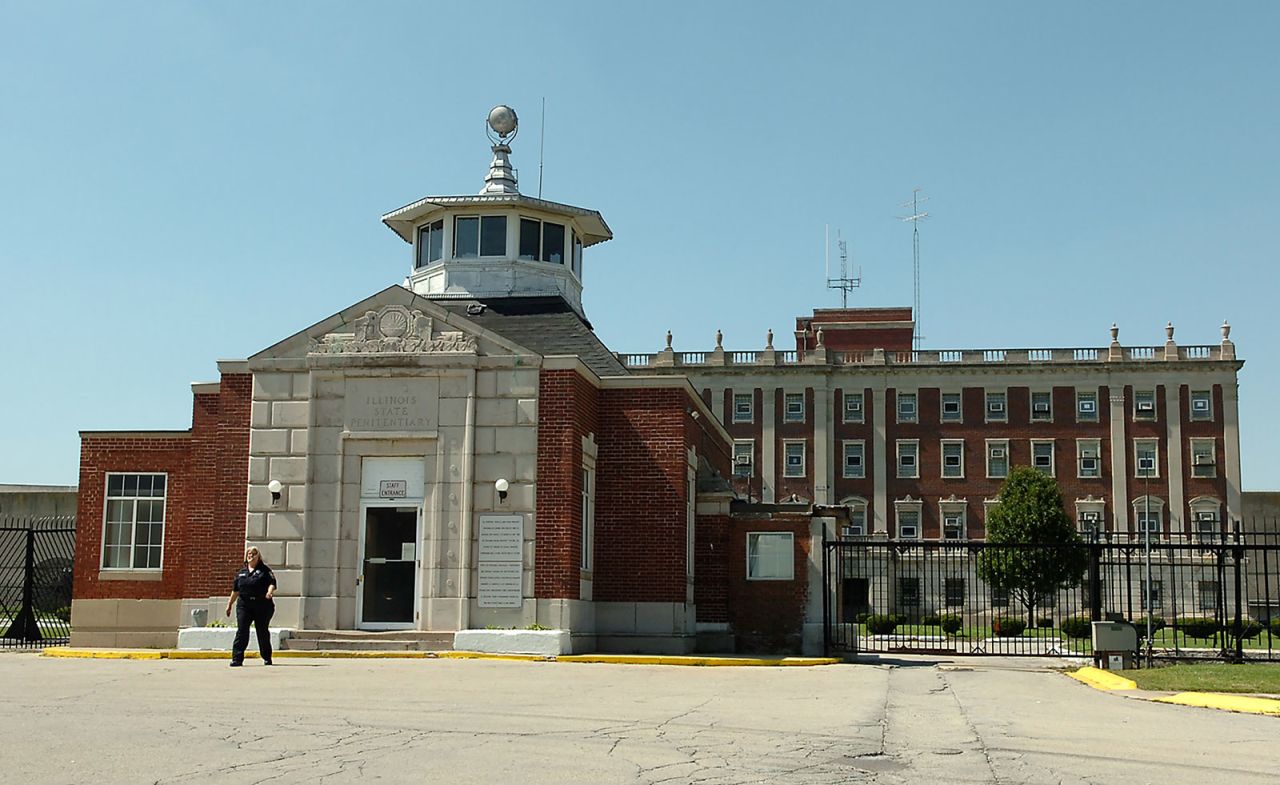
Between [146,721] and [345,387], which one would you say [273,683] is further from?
[345,387]

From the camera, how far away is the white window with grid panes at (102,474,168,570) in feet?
92.8

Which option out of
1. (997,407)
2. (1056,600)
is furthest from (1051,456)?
(1056,600)

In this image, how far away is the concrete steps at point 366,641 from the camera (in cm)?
2445

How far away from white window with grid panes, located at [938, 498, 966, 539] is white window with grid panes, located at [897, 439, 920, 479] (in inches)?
95.2

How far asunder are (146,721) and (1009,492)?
65.0 m

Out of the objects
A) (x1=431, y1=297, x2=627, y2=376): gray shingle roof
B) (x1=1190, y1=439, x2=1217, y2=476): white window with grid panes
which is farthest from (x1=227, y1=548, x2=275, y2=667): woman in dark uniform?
(x1=1190, y1=439, x2=1217, y2=476): white window with grid panes

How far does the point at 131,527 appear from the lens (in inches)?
1120

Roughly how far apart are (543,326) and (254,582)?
11712 mm

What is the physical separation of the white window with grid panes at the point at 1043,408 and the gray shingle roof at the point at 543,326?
5306cm

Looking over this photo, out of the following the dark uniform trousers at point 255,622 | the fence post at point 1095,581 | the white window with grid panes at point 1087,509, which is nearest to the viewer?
the dark uniform trousers at point 255,622

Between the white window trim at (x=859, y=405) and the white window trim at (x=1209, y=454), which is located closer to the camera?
the white window trim at (x=1209, y=454)

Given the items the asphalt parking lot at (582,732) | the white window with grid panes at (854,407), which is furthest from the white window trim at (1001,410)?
the asphalt parking lot at (582,732)

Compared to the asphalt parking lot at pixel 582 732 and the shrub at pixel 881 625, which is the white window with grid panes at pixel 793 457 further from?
the asphalt parking lot at pixel 582 732

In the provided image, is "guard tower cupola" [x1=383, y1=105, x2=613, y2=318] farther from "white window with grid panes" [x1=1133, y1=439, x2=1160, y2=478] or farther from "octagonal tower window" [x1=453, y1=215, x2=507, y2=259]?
"white window with grid panes" [x1=1133, y1=439, x2=1160, y2=478]
